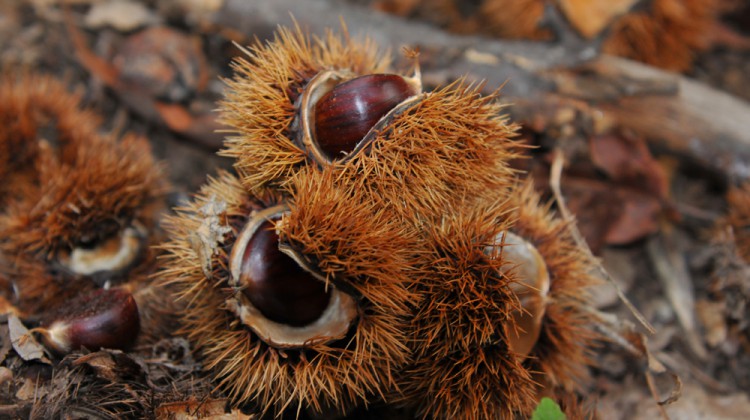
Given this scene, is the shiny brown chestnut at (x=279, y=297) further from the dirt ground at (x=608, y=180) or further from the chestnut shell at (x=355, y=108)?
the dirt ground at (x=608, y=180)

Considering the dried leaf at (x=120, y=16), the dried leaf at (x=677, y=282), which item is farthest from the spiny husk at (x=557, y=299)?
the dried leaf at (x=120, y=16)

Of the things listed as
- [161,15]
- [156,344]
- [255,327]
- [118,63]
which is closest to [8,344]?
[156,344]

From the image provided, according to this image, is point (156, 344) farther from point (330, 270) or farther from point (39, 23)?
point (39, 23)

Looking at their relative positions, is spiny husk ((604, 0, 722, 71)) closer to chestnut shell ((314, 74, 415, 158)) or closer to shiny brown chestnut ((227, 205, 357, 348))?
chestnut shell ((314, 74, 415, 158))

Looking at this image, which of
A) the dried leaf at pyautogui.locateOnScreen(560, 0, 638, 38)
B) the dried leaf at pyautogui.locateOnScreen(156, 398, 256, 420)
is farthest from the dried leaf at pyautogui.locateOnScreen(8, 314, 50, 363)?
the dried leaf at pyautogui.locateOnScreen(560, 0, 638, 38)

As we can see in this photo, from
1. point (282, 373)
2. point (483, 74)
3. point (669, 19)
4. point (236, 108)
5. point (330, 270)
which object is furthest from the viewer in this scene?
point (669, 19)
